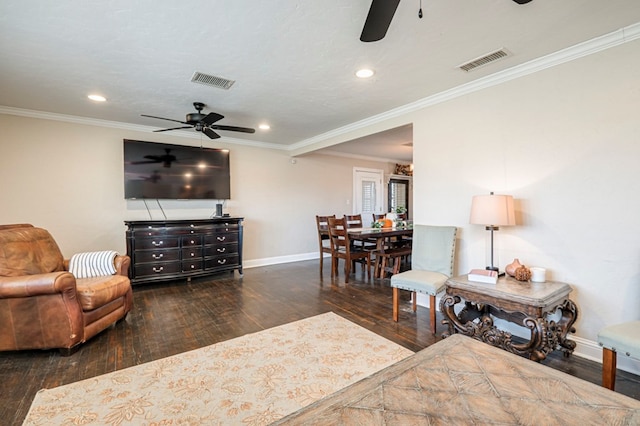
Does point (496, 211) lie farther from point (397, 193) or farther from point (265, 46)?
point (397, 193)

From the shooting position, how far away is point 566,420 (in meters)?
0.97

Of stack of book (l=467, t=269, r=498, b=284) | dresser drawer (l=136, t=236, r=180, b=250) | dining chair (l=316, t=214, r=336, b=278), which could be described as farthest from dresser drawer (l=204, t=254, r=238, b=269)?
stack of book (l=467, t=269, r=498, b=284)

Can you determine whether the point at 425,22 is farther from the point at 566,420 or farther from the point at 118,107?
the point at 118,107

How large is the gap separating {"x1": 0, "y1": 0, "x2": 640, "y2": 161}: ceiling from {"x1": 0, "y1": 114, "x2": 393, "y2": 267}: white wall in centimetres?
64

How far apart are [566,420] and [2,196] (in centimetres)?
587

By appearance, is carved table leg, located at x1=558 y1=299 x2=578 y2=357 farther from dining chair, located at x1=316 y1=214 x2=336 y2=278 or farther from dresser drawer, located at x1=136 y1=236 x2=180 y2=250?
dresser drawer, located at x1=136 y1=236 x2=180 y2=250

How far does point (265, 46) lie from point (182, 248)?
3393mm

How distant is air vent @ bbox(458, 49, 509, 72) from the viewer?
8.12 feet

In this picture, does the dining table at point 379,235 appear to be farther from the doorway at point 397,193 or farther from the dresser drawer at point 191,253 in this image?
the doorway at point 397,193

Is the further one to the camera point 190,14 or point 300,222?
point 300,222

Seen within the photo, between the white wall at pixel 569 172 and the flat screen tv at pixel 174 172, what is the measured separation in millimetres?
3948

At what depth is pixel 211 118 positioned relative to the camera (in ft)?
11.6

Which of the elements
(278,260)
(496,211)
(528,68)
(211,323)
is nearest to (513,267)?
(496,211)

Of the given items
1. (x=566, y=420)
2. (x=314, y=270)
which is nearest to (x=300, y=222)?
(x=314, y=270)
